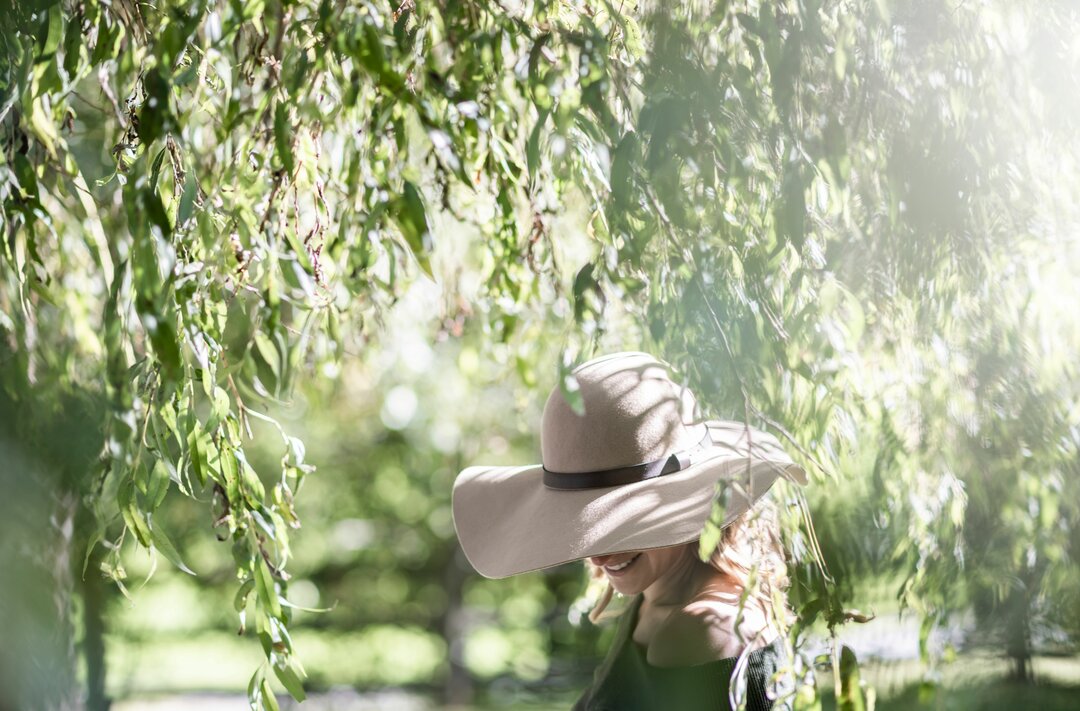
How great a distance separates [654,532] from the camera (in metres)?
1.18

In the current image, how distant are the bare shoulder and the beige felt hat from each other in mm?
89

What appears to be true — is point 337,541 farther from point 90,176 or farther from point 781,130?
point 781,130

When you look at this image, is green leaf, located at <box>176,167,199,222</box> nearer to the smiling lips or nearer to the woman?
the woman

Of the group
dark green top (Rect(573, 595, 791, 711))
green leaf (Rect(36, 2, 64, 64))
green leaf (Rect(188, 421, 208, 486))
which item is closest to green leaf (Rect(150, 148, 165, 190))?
green leaf (Rect(36, 2, 64, 64))

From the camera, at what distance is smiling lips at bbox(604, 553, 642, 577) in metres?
1.27

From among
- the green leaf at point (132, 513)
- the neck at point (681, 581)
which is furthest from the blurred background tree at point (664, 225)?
the neck at point (681, 581)

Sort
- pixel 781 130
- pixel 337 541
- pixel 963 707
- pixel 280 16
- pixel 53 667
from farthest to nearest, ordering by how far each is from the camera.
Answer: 1. pixel 337 541
2. pixel 53 667
3. pixel 963 707
4. pixel 781 130
5. pixel 280 16

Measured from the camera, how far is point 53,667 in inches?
134

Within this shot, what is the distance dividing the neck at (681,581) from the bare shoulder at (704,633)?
4 cm

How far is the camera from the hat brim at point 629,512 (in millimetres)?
1176

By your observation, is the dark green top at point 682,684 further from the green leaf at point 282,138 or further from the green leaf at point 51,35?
the green leaf at point 51,35

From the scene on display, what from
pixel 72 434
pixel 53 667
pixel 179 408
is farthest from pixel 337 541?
pixel 179 408

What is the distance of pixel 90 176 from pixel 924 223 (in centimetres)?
222

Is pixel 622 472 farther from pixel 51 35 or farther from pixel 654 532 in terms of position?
pixel 51 35
